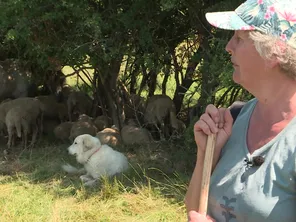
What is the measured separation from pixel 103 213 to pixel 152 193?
64cm

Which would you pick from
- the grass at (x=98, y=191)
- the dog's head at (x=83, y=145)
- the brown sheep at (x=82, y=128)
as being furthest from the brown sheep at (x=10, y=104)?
the dog's head at (x=83, y=145)

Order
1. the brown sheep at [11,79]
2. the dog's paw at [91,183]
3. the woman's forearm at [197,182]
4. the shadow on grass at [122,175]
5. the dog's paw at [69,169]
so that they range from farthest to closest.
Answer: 1. the brown sheep at [11,79]
2. the dog's paw at [69,169]
3. the dog's paw at [91,183]
4. the shadow on grass at [122,175]
5. the woman's forearm at [197,182]

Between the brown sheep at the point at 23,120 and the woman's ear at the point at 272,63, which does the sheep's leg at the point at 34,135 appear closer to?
the brown sheep at the point at 23,120

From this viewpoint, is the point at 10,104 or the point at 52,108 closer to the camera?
the point at 10,104

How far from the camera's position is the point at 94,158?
6.39 meters

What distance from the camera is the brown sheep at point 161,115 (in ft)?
27.6

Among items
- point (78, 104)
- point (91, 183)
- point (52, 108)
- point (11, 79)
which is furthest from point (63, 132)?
point (91, 183)

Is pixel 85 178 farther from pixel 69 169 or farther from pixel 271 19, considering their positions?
pixel 271 19

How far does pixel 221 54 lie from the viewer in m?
5.81

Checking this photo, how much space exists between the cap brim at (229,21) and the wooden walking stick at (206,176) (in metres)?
0.41

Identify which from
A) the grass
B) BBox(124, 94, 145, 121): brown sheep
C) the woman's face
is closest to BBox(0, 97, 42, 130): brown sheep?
the grass

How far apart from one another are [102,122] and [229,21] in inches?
283

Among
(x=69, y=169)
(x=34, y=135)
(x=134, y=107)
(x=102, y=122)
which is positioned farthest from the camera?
(x=134, y=107)

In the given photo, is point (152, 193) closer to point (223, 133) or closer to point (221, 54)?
point (221, 54)
